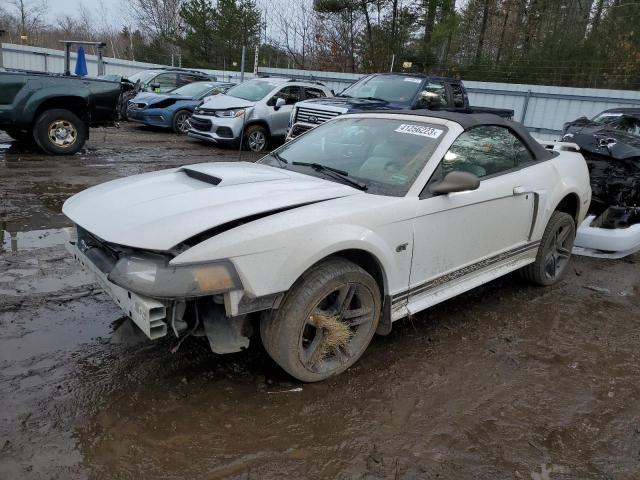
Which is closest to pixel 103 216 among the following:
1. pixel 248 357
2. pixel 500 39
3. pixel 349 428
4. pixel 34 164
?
pixel 248 357

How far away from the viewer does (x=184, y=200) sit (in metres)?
2.85

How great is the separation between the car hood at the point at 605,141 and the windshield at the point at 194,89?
1050 cm

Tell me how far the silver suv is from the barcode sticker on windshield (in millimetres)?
8078

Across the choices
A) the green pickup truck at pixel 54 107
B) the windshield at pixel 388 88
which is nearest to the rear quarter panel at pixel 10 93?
the green pickup truck at pixel 54 107

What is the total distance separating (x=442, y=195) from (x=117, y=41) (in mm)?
52430

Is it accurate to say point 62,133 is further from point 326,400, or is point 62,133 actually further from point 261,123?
point 326,400

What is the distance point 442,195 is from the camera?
331cm

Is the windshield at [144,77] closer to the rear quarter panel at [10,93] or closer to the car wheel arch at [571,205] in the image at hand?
the rear quarter panel at [10,93]

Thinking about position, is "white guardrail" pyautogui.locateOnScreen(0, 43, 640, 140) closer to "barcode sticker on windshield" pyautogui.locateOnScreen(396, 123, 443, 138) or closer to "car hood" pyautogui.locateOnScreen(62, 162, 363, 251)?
"barcode sticker on windshield" pyautogui.locateOnScreen(396, 123, 443, 138)

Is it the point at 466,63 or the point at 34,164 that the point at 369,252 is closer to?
the point at 34,164

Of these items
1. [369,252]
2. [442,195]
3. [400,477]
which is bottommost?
[400,477]

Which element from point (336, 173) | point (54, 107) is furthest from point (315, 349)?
point (54, 107)

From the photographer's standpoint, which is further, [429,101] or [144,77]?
[144,77]

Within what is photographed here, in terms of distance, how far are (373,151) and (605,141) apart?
14.1 feet
